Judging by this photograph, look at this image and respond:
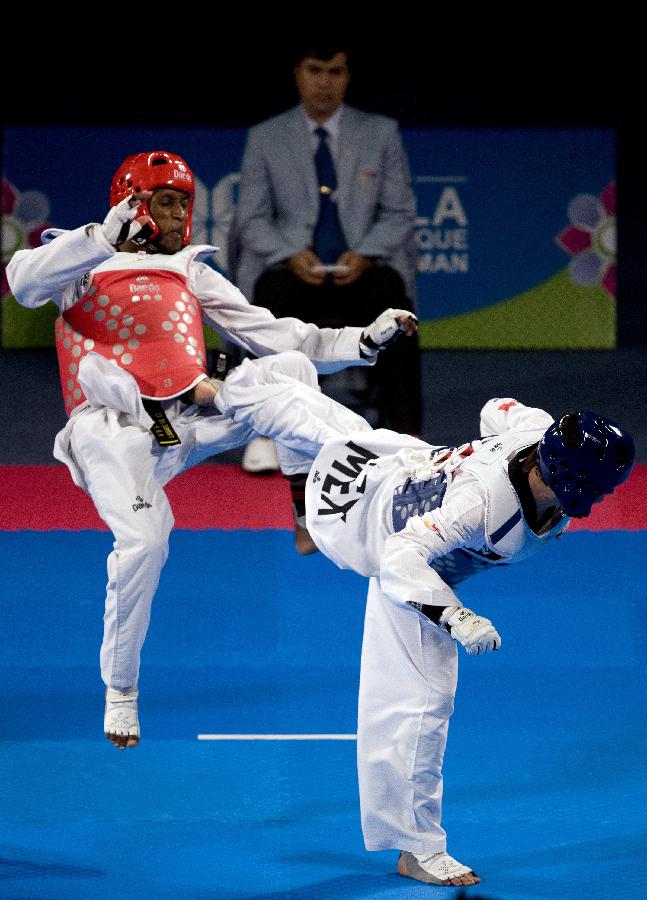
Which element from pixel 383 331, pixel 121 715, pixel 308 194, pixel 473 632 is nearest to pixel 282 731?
pixel 121 715

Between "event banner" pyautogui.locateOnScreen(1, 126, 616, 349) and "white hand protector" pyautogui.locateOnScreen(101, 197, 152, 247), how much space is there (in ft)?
23.9

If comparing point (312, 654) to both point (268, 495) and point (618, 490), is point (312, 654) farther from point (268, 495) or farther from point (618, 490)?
point (618, 490)

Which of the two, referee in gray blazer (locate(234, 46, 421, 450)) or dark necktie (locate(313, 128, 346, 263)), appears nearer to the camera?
referee in gray blazer (locate(234, 46, 421, 450))

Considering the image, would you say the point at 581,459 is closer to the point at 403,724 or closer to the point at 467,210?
the point at 403,724

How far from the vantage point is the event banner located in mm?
12273

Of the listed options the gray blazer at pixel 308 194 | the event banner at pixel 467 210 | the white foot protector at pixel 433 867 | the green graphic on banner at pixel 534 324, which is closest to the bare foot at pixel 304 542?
the white foot protector at pixel 433 867

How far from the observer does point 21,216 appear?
1243cm

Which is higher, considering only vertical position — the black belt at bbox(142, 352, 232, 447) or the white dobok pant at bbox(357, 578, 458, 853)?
the black belt at bbox(142, 352, 232, 447)

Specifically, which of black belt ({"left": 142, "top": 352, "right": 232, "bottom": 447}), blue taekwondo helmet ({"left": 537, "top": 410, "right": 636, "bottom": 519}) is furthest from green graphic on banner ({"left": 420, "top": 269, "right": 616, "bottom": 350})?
blue taekwondo helmet ({"left": 537, "top": 410, "right": 636, "bottom": 519})

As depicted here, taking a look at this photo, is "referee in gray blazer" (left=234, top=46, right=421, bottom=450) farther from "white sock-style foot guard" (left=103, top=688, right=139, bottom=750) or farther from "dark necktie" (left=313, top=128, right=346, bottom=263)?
"white sock-style foot guard" (left=103, top=688, right=139, bottom=750)

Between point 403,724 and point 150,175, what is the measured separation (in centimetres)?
232

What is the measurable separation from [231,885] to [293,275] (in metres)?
5.39

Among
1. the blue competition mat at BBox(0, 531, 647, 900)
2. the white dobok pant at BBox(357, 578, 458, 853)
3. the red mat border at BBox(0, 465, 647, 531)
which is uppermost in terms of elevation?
the white dobok pant at BBox(357, 578, 458, 853)

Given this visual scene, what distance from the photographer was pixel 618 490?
355 inches
